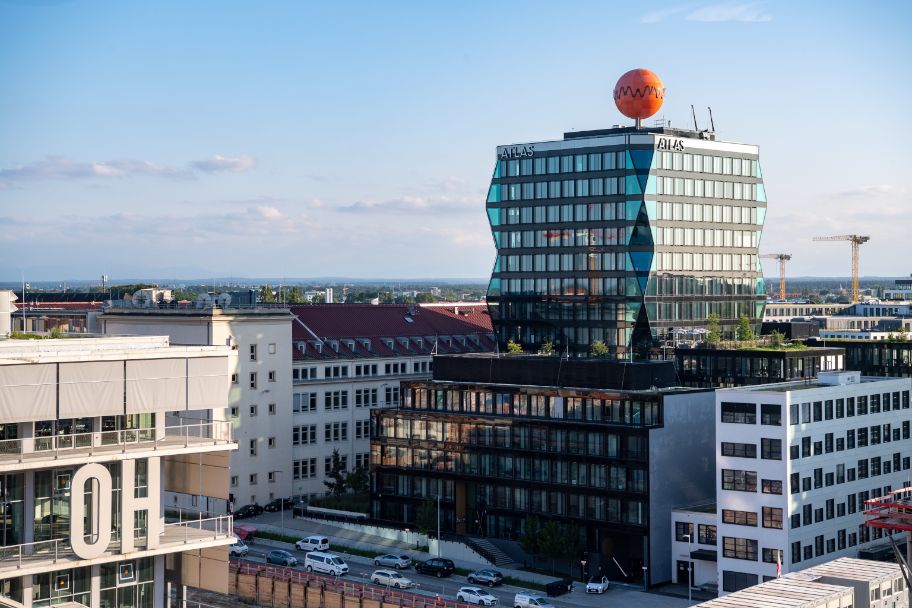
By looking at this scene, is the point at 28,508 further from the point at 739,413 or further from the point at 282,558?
the point at 739,413

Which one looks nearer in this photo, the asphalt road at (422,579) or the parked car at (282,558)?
the asphalt road at (422,579)

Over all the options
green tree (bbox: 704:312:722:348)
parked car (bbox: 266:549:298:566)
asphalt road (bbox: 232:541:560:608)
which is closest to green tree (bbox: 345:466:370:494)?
asphalt road (bbox: 232:541:560:608)

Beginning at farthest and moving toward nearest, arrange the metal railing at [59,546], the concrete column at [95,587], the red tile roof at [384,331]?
the red tile roof at [384,331], the concrete column at [95,587], the metal railing at [59,546]

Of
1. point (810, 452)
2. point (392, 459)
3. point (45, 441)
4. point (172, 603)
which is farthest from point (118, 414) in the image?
point (392, 459)

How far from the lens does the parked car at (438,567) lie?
10950 cm

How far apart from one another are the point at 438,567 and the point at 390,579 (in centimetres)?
612

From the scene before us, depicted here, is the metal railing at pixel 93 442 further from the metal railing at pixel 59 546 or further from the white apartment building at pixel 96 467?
the metal railing at pixel 59 546

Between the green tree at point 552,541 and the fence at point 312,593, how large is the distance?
12992 millimetres

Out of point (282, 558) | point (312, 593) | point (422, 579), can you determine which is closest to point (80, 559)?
point (312, 593)

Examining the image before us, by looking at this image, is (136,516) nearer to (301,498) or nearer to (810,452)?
(810,452)

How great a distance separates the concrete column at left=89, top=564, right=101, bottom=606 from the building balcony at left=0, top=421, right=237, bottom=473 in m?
5.02

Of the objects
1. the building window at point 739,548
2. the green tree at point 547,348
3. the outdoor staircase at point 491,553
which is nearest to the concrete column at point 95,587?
the building window at point 739,548

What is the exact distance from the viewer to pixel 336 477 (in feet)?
459

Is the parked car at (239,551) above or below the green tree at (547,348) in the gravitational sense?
below
